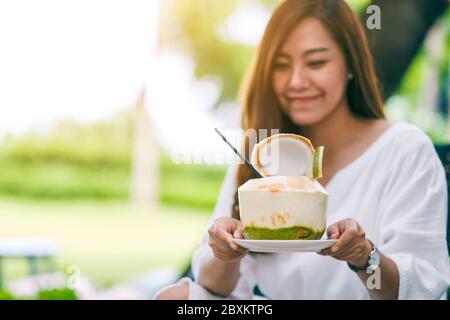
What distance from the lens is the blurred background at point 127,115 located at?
2166 millimetres

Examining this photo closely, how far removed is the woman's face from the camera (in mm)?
1375

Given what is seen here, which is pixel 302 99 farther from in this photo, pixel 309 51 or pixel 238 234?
pixel 238 234

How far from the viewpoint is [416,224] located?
1.33 metres

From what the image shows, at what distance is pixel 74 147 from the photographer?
416cm

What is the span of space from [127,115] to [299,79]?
287cm

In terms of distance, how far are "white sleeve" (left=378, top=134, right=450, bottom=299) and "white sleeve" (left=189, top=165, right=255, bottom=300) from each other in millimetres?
274

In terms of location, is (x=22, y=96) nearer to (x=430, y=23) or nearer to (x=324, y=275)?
(x=430, y=23)

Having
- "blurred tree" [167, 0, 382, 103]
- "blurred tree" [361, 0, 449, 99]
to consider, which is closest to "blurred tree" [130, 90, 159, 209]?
"blurred tree" [167, 0, 382, 103]

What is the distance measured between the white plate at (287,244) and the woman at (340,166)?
24cm

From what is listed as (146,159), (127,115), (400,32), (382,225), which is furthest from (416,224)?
(146,159)

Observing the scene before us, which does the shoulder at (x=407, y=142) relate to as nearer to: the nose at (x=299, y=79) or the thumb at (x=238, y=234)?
the nose at (x=299, y=79)

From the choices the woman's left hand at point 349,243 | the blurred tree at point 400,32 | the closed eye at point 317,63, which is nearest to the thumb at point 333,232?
the woman's left hand at point 349,243
